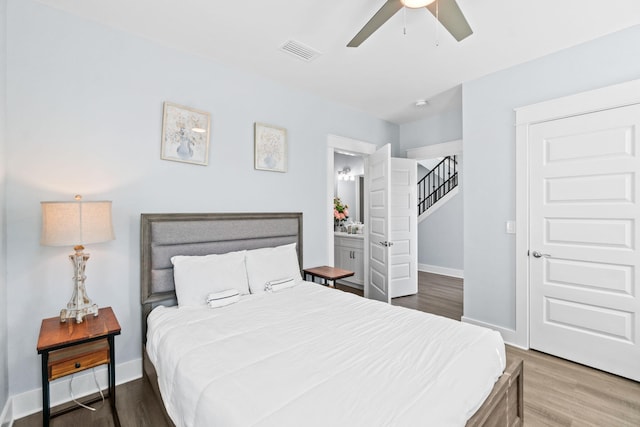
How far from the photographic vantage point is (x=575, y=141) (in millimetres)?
2639

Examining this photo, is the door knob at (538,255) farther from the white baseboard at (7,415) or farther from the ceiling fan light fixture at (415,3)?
the white baseboard at (7,415)

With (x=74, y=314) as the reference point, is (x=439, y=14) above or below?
above

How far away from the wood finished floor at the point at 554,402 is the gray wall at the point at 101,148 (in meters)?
0.36

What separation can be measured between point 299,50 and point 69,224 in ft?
7.18

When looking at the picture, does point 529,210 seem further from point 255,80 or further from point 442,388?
point 255,80

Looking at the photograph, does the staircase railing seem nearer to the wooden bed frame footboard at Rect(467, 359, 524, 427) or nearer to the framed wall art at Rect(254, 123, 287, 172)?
the framed wall art at Rect(254, 123, 287, 172)

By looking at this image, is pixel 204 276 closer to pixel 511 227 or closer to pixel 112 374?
pixel 112 374

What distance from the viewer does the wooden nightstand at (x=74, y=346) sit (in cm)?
169

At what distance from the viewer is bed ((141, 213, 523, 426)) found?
3.77 feet

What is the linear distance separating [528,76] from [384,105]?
163 centimetres

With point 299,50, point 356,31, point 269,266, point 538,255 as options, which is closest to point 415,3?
point 356,31

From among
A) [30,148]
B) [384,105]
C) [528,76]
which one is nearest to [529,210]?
[528,76]

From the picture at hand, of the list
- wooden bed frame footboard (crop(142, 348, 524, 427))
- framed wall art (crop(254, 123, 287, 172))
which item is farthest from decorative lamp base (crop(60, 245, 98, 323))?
framed wall art (crop(254, 123, 287, 172))

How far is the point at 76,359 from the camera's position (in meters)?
1.90
